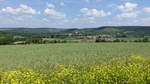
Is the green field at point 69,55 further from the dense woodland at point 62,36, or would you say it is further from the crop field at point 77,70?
the dense woodland at point 62,36

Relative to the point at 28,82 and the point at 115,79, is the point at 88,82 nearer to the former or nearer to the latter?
the point at 115,79

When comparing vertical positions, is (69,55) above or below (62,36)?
above

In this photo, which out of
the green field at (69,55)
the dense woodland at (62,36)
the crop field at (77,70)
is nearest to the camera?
the crop field at (77,70)

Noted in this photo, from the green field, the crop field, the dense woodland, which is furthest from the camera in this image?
the dense woodland

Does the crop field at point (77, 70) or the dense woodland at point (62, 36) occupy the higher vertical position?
the crop field at point (77, 70)

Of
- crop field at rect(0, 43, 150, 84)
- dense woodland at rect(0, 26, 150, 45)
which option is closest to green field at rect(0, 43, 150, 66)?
crop field at rect(0, 43, 150, 84)

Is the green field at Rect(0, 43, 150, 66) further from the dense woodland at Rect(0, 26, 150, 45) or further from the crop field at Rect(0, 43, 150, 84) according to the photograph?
the dense woodland at Rect(0, 26, 150, 45)

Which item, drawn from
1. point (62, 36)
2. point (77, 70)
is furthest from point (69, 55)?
point (62, 36)

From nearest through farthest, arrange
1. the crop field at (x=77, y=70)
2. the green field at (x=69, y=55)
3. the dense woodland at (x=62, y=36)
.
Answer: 1. the crop field at (x=77, y=70)
2. the green field at (x=69, y=55)
3. the dense woodland at (x=62, y=36)

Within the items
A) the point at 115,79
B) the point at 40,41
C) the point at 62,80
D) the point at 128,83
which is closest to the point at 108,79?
the point at 115,79

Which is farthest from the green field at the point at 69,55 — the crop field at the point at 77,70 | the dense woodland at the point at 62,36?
the dense woodland at the point at 62,36

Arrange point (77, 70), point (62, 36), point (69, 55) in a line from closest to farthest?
point (77, 70) < point (69, 55) < point (62, 36)

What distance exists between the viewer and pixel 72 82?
6.23 m

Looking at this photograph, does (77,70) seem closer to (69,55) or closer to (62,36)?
(69,55)
